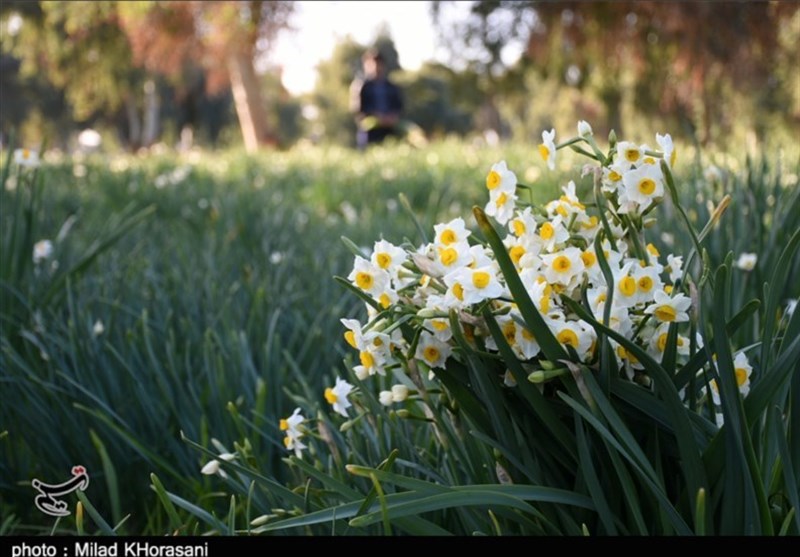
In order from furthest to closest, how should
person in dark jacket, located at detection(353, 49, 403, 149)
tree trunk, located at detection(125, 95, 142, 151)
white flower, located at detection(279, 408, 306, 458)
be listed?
tree trunk, located at detection(125, 95, 142, 151), person in dark jacket, located at detection(353, 49, 403, 149), white flower, located at detection(279, 408, 306, 458)

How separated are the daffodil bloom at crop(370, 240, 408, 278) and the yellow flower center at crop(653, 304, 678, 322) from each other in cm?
28

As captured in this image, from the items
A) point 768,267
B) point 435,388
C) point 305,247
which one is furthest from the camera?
point 305,247

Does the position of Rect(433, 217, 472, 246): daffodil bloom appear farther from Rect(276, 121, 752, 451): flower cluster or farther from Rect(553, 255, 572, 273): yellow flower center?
Rect(553, 255, 572, 273): yellow flower center

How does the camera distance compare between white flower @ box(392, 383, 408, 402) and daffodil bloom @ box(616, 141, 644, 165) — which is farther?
white flower @ box(392, 383, 408, 402)

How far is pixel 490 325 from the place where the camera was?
90 cm

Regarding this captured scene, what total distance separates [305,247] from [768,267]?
5.34ft

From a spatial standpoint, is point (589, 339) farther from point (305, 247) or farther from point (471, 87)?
point (471, 87)

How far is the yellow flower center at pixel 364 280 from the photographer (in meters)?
0.92

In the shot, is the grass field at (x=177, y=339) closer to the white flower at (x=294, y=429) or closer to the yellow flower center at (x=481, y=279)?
the white flower at (x=294, y=429)

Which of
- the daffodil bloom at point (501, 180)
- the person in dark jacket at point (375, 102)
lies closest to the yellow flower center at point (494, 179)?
the daffodil bloom at point (501, 180)

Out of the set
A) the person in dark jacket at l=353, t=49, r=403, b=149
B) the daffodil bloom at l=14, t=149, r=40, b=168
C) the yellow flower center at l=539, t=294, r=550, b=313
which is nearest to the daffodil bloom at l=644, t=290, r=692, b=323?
the yellow flower center at l=539, t=294, r=550, b=313

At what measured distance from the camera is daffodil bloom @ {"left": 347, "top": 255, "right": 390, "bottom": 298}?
921mm

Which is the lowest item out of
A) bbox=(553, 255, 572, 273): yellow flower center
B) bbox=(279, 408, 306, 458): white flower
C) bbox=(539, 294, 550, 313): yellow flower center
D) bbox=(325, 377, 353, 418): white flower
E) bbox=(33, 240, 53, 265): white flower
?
bbox=(279, 408, 306, 458): white flower

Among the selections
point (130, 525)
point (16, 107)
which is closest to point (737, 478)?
point (130, 525)
